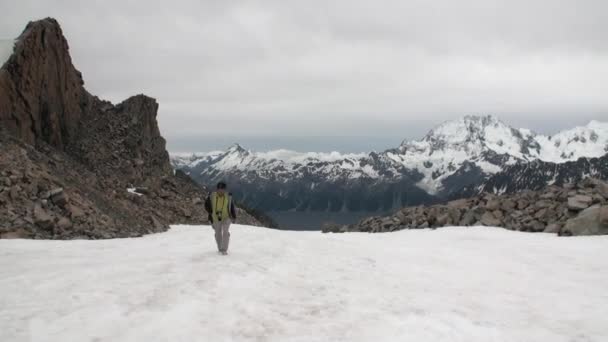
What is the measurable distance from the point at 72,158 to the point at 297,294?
36550 millimetres

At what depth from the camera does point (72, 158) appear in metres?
41.4

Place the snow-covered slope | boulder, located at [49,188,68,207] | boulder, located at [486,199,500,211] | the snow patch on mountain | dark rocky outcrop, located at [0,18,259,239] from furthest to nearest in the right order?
the snow patch on mountain
boulder, located at [486,199,500,211]
boulder, located at [49,188,68,207]
dark rocky outcrop, located at [0,18,259,239]
the snow-covered slope

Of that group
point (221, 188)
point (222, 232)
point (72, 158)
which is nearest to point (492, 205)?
point (222, 232)

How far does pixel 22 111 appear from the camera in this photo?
1427 inches

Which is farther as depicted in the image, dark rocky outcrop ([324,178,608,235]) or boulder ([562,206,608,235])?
dark rocky outcrop ([324,178,608,235])

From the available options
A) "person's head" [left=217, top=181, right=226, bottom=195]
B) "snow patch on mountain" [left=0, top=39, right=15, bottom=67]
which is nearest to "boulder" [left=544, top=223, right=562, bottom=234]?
"person's head" [left=217, top=181, right=226, bottom=195]

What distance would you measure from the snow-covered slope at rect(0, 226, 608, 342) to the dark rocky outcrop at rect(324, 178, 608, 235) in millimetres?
3184

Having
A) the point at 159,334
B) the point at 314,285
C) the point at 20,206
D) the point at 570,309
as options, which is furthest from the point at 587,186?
the point at 20,206

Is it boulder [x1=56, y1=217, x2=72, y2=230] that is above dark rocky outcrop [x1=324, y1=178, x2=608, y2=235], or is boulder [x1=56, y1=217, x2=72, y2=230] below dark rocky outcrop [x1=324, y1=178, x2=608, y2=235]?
below

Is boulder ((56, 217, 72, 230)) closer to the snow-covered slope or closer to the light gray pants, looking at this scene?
the snow-covered slope

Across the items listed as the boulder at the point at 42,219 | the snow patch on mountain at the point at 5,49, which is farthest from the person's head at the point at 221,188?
the snow patch on mountain at the point at 5,49

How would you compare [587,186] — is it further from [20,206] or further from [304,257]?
[20,206]

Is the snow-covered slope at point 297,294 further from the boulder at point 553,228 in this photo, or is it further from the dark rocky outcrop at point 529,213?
the boulder at point 553,228

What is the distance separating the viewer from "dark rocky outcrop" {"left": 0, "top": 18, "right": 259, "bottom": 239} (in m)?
23.7
